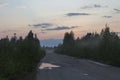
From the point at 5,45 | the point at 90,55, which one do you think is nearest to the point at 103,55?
the point at 90,55

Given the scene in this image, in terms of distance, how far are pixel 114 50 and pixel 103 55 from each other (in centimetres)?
801

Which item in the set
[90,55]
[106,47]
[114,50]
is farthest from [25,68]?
[90,55]

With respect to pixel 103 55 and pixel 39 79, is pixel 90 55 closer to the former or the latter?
pixel 103 55

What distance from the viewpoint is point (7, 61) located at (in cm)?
2455

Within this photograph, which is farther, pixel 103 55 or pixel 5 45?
pixel 103 55

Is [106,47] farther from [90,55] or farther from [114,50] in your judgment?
[90,55]

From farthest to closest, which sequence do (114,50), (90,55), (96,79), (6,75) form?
(90,55) → (114,50) → (96,79) → (6,75)

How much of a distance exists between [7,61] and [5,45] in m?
9.34

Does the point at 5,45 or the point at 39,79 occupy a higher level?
the point at 5,45

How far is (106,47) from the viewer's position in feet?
216

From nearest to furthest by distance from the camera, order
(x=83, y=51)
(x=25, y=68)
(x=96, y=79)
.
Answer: (x=96, y=79) < (x=25, y=68) < (x=83, y=51)

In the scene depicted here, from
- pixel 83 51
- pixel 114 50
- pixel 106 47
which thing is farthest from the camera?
pixel 83 51

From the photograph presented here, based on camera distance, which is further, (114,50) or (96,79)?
(114,50)

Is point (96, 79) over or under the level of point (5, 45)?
under
